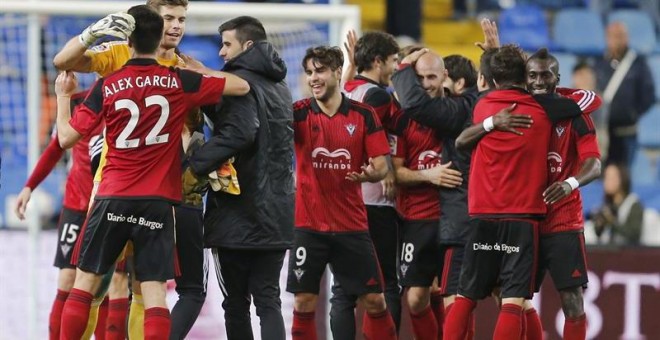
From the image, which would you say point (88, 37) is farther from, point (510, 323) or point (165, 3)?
point (510, 323)

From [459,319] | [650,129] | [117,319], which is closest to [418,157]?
[459,319]

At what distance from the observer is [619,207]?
11930 millimetres

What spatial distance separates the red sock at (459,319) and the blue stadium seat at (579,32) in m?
7.98

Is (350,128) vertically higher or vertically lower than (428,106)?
lower

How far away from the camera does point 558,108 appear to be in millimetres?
7609

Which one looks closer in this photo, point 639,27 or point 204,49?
point 204,49

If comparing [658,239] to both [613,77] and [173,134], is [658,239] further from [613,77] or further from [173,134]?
[173,134]

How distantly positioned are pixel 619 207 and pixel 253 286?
5302mm

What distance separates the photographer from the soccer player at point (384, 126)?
338 inches

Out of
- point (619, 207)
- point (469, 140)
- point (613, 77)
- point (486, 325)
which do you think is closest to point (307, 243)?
point (469, 140)

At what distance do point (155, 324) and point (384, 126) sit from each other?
240 centimetres

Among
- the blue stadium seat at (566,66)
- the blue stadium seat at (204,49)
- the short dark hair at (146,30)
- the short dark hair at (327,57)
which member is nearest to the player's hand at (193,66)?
the short dark hair at (146,30)

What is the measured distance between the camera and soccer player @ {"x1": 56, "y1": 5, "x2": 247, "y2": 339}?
22.6 feet

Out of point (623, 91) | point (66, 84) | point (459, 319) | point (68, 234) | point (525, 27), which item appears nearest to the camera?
point (66, 84)
